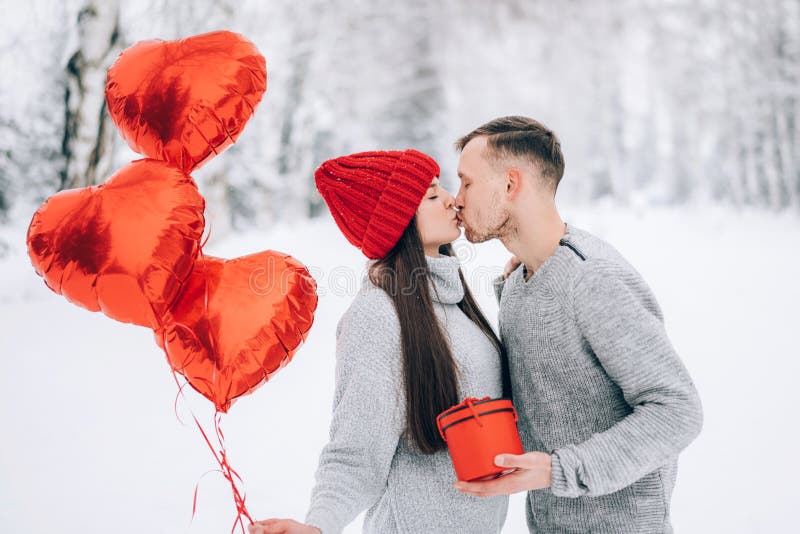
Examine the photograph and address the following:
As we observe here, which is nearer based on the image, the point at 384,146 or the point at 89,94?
the point at 89,94

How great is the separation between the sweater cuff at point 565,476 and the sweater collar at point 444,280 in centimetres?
37

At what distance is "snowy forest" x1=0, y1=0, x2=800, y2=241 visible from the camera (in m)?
2.91

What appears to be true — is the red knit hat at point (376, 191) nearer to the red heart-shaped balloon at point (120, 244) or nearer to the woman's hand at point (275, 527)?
the red heart-shaped balloon at point (120, 244)

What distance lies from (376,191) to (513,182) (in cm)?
26

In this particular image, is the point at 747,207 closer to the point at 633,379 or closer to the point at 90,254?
the point at 633,379

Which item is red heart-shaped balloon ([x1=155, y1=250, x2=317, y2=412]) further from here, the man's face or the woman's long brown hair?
the man's face

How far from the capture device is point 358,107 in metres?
3.22

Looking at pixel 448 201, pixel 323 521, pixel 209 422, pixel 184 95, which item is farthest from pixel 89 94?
pixel 323 521

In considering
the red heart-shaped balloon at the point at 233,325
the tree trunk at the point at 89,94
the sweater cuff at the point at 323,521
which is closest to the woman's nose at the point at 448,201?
the red heart-shaped balloon at the point at 233,325

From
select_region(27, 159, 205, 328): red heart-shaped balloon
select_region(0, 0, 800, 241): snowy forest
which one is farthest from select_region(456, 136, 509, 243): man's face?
select_region(0, 0, 800, 241): snowy forest

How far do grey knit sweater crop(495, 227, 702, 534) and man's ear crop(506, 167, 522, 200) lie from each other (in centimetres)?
12

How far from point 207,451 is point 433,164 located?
1.30 meters

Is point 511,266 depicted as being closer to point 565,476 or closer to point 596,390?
point 596,390

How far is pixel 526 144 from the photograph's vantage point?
1054 mm
